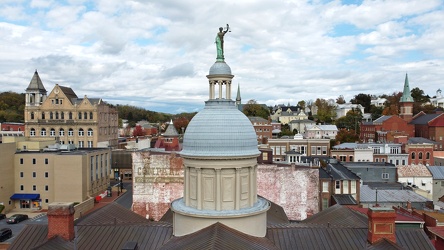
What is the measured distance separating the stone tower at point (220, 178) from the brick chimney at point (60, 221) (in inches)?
239

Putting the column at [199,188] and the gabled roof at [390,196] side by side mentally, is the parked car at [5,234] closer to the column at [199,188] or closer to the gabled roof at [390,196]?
the column at [199,188]

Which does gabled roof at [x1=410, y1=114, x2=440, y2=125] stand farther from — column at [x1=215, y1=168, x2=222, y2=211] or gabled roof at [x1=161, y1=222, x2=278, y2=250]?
column at [x1=215, y1=168, x2=222, y2=211]

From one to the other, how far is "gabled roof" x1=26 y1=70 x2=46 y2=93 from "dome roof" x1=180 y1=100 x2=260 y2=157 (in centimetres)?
7163

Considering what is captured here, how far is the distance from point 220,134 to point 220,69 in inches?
162

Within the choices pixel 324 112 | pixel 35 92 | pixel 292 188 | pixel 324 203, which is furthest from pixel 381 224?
pixel 324 112

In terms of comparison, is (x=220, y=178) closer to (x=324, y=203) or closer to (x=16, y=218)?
(x=324, y=203)

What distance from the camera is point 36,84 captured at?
83.9 metres

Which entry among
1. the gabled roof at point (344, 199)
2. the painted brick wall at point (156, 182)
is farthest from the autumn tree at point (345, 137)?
the painted brick wall at point (156, 182)

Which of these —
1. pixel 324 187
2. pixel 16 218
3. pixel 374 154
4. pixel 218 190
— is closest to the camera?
pixel 218 190

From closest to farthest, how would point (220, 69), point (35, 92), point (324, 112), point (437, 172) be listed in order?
point (220, 69) < point (437, 172) < point (35, 92) < point (324, 112)

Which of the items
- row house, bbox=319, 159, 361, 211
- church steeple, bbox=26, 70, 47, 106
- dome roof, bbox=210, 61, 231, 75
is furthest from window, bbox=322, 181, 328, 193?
church steeple, bbox=26, 70, 47, 106

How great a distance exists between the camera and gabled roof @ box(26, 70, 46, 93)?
274 ft

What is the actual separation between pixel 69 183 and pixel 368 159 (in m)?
53.4

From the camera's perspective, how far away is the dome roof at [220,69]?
23.4 m
